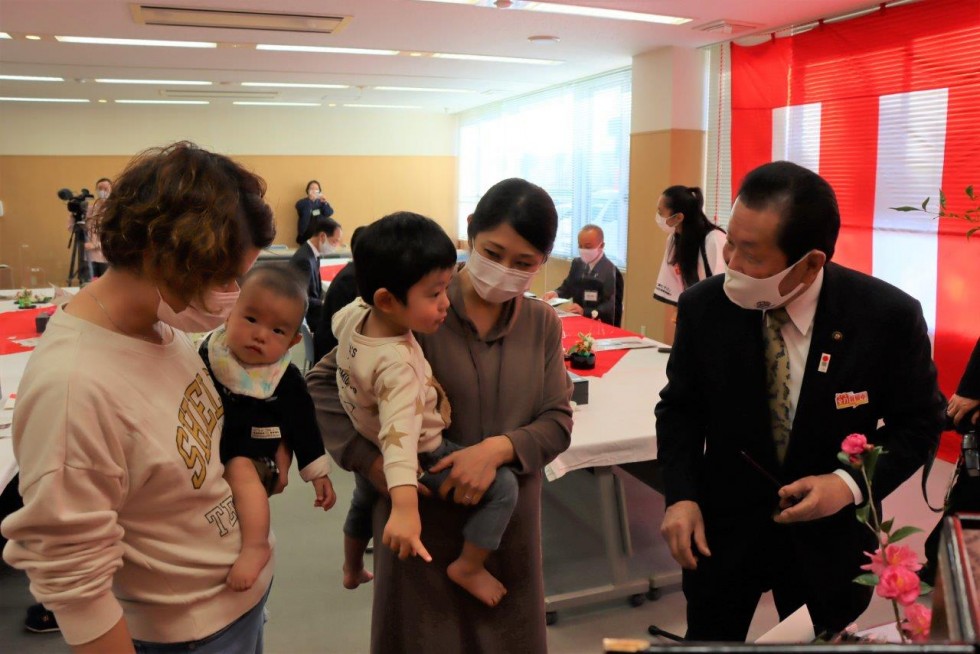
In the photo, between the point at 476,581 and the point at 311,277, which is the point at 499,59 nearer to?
the point at 311,277

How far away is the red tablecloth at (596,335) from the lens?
3785mm

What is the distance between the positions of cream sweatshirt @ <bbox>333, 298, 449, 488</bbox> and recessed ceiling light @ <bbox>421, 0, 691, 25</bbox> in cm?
418

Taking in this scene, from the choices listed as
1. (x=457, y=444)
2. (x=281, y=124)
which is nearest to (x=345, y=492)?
(x=457, y=444)

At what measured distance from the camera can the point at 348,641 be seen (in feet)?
8.95

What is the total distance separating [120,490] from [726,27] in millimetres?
6028

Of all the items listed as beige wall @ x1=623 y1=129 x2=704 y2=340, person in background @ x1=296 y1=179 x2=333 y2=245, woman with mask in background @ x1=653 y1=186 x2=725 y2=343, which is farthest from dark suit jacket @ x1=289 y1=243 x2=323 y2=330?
person in background @ x1=296 y1=179 x2=333 y2=245

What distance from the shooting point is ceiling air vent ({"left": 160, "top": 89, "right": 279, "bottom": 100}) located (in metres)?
10.4

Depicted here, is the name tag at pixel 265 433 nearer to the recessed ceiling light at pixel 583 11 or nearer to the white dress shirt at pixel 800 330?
the white dress shirt at pixel 800 330

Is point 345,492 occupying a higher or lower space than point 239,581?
lower

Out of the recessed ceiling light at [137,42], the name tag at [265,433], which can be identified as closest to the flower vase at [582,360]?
the name tag at [265,433]

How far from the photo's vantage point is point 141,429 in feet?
3.25

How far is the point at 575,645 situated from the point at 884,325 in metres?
1.86

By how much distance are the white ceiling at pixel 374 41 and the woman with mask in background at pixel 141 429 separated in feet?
14.7

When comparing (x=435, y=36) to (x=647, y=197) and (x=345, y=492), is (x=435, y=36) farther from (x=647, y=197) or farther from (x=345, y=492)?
(x=345, y=492)
